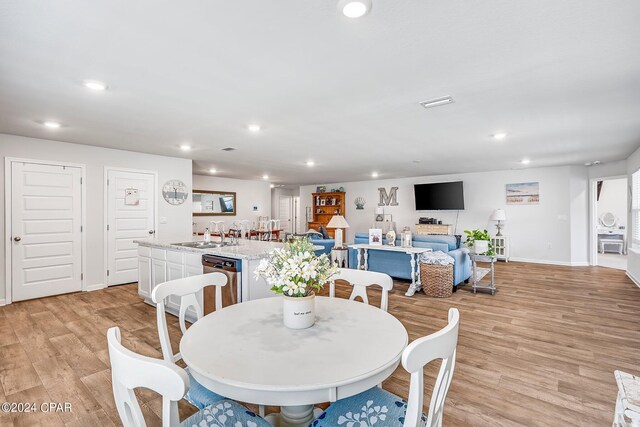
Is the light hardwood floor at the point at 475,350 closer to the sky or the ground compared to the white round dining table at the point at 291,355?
closer to the ground

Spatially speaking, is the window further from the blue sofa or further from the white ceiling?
the blue sofa

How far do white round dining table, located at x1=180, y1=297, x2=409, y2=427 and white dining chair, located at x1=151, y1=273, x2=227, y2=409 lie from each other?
12.1 inches

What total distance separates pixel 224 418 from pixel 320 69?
222 cm

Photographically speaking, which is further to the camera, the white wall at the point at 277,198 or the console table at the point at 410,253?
the white wall at the point at 277,198

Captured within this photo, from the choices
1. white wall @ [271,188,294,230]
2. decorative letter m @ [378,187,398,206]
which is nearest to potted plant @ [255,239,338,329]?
decorative letter m @ [378,187,398,206]

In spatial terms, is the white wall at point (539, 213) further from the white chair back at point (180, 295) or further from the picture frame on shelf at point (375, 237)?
the white chair back at point (180, 295)

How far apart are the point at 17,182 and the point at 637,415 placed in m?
6.46

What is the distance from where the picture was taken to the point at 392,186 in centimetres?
985

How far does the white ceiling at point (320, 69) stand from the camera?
1.69 metres

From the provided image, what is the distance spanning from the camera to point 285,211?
42.7 feet

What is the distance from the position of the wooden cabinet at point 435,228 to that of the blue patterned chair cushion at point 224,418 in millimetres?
7911

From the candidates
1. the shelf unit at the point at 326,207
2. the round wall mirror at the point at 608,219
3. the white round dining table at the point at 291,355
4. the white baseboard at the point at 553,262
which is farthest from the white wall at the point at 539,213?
the white round dining table at the point at 291,355

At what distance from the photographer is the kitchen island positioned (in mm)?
3160

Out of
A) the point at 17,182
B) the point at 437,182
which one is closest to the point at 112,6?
the point at 17,182
